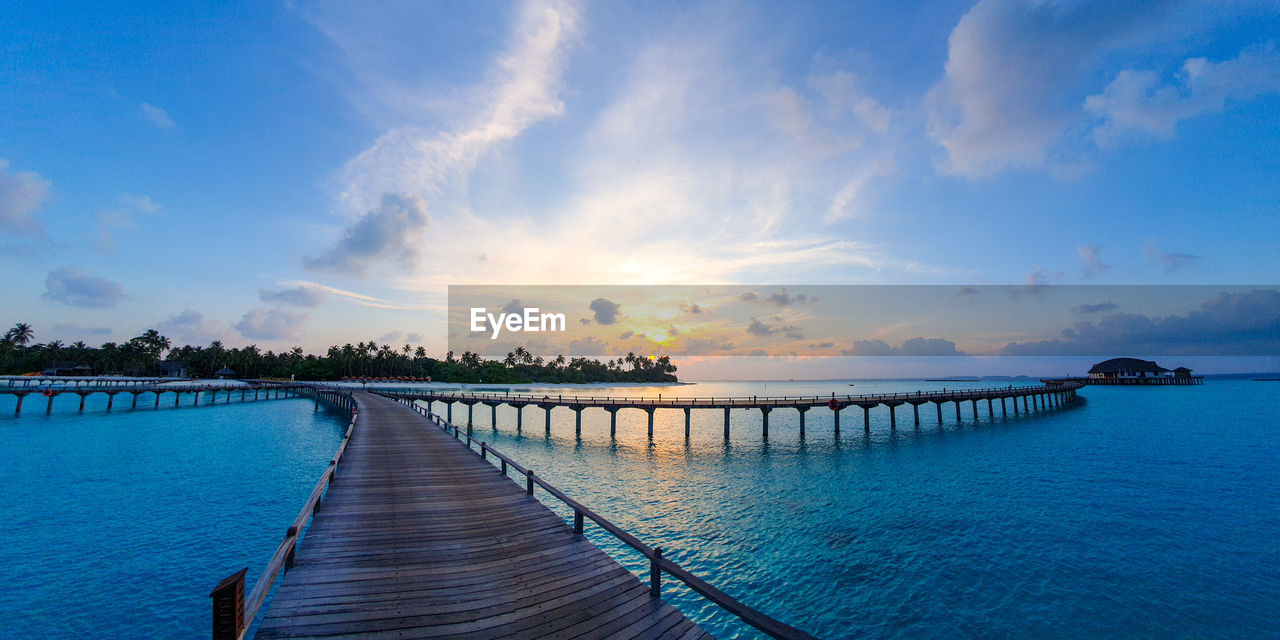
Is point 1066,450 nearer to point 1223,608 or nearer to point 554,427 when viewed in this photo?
point 1223,608

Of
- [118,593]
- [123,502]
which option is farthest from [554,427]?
[118,593]

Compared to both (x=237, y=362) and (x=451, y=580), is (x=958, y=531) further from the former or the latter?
(x=237, y=362)

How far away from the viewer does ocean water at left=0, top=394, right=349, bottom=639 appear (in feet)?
37.6

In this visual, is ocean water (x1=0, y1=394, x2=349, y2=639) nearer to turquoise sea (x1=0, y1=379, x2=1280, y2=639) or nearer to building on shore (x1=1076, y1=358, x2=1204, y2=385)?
turquoise sea (x1=0, y1=379, x2=1280, y2=639)

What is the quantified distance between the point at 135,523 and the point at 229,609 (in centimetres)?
1938

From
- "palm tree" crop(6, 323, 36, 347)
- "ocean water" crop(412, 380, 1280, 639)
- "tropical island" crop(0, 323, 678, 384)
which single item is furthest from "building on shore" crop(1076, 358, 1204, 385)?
"palm tree" crop(6, 323, 36, 347)

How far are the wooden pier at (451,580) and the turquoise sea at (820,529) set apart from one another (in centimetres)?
467

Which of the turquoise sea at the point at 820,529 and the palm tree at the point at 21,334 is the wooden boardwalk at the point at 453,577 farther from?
the palm tree at the point at 21,334

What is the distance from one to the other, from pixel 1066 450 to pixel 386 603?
49.4 m

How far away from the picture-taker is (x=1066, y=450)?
3762 cm

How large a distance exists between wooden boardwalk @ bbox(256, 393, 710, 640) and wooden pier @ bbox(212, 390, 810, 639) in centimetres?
2

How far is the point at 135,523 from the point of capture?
17.3 metres

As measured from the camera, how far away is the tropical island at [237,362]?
388 ft

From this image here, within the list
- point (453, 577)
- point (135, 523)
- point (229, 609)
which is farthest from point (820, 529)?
point (135, 523)
